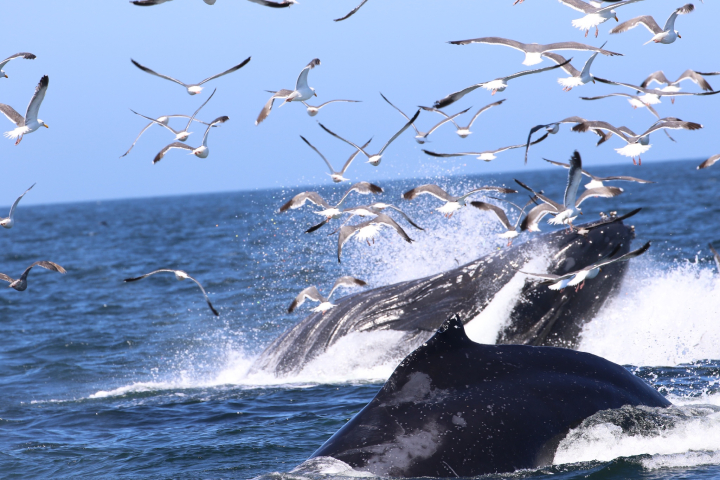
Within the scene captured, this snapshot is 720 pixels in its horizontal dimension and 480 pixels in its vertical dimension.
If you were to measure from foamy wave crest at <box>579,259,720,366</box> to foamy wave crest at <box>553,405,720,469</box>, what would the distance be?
13.1ft

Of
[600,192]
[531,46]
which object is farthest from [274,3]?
[600,192]

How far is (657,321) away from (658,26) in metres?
4.66

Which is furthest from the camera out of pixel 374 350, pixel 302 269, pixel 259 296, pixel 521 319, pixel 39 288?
pixel 39 288

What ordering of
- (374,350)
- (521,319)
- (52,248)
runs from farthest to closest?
1. (52,248)
2. (374,350)
3. (521,319)

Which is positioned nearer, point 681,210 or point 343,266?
point 343,266

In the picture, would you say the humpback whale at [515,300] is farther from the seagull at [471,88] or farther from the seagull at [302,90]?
the seagull at [302,90]

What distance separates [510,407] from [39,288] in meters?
25.3

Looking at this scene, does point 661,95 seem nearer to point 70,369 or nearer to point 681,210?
point 70,369

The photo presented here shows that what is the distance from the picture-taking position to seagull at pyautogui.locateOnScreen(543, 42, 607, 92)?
11484 millimetres

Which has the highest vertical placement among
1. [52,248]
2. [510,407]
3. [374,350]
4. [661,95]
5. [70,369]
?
[661,95]

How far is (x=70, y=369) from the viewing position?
14695mm

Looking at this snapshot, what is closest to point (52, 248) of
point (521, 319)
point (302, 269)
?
point (302, 269)

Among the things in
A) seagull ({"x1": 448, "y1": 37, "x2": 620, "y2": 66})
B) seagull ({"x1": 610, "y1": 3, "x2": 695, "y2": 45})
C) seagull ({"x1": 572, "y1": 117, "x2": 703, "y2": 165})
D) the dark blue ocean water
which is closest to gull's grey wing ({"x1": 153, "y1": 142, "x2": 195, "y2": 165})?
the dark blue ocean water

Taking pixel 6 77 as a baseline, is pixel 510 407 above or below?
below
